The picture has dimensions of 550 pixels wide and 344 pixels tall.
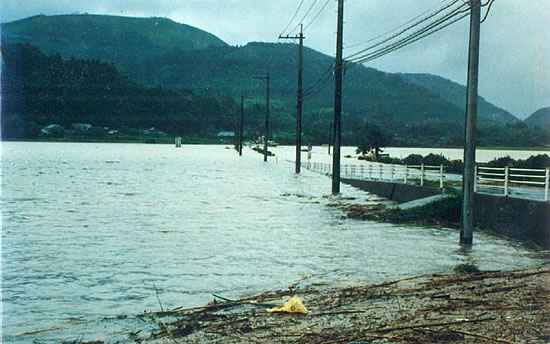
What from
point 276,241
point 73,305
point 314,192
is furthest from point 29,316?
point 314,192

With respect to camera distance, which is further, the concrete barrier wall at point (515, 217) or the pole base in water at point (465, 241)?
the pole base in water at point (465, 241)

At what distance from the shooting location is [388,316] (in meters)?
8.98

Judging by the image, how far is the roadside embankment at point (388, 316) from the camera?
7.80 metres

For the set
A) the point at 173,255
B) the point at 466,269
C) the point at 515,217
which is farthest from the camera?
the point at 515,217

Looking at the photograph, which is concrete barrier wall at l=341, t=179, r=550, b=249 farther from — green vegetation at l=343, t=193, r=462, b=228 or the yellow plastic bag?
the yellow plastic bag

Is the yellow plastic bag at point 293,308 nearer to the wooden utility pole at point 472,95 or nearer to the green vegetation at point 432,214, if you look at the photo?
the wooden utility pole at point 472,95

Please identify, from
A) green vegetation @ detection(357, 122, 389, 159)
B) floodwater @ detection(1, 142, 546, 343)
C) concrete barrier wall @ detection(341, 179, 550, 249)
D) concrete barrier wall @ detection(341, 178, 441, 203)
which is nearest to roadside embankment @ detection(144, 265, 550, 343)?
floodwater @ detection(1, 142, 546, 343)

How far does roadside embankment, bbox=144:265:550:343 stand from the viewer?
780 cm

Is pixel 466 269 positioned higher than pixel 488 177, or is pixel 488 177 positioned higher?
pixel 488 177

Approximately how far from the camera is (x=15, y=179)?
4828 cm

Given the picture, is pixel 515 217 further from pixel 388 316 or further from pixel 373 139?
pixel 373 139

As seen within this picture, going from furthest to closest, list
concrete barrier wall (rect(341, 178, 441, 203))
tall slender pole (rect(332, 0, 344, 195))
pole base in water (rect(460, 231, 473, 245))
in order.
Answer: tall slender pole (rect(332, 0, 344, 195))
concrete barrier wall (rect(341, 178, 441, 203))
pole base in water (rect(460, 231, 473, 245))

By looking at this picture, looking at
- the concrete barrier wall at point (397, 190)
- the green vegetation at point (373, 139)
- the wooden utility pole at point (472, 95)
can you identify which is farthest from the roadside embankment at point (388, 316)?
the green vegetation at point (373, 139)

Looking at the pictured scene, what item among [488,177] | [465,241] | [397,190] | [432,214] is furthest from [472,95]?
[488,177]
